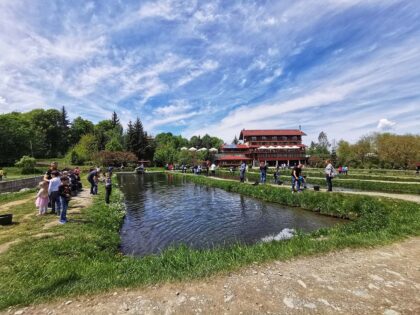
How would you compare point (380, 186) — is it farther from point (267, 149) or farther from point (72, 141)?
point (72, 141)

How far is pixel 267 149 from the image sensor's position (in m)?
65.9

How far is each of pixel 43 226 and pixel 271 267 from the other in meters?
9.56

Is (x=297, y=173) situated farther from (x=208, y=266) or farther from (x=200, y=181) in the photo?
(x=200, y=181)

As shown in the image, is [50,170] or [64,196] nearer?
[64,196]

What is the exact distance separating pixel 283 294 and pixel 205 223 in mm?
8595

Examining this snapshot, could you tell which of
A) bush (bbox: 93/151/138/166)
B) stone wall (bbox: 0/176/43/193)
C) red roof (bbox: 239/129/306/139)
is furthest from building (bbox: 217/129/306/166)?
stone wall (bbox: 0/176/43/193)

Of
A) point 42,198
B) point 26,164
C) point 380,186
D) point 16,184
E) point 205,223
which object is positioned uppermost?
point 26,164

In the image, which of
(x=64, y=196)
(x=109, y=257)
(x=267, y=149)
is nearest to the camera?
(x=109, y=257)

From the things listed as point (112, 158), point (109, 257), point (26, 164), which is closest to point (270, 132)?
point (112, 158)

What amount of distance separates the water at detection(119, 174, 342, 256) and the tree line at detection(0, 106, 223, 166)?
49296mm

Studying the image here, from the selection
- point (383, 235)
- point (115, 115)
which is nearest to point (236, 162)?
point (383, 235)

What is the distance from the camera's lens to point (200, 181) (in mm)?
32844

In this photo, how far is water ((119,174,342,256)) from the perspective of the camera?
1021 cm

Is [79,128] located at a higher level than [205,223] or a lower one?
higher
